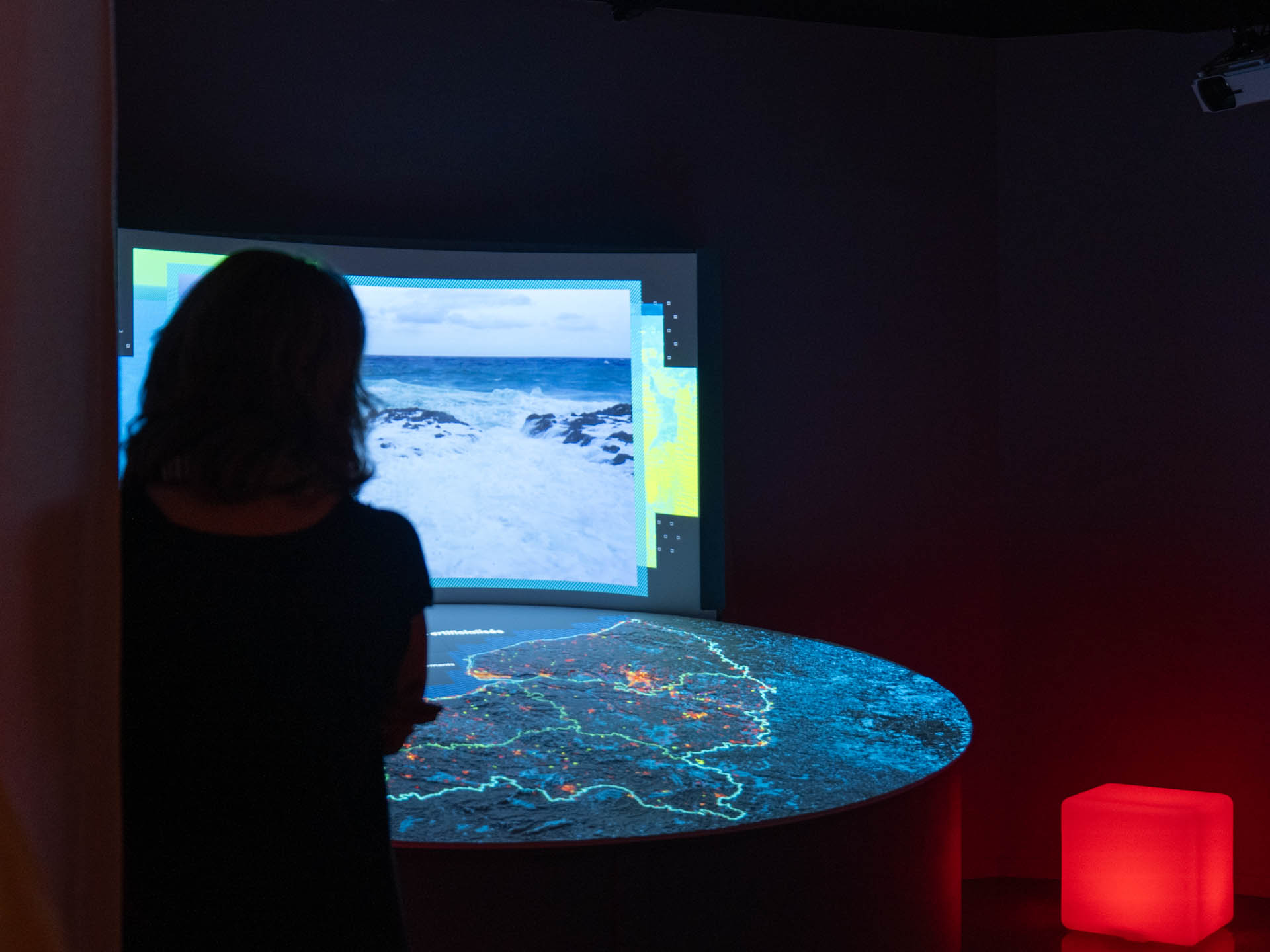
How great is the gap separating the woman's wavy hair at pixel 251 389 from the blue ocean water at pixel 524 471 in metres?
2.68

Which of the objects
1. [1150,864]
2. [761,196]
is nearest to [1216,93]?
[761,196]

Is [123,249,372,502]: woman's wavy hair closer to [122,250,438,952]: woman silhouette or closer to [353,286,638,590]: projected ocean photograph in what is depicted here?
[122,250,438,952]: woman silhouette

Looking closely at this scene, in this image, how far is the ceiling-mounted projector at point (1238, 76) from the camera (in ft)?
11.2

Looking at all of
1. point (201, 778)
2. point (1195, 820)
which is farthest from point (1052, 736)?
point (201, 778)

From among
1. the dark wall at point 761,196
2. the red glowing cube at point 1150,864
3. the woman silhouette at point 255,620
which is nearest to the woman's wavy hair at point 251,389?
the woman silhouette at point 255,620

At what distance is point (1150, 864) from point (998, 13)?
2.83 meters

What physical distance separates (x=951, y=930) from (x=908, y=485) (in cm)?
221

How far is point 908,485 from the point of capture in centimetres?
416

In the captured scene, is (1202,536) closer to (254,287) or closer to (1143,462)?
(1143,462)

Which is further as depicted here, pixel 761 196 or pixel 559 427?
pixel 761 196

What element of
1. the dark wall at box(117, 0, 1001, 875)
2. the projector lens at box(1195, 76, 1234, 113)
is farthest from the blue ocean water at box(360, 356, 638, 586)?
the projector lens at box(1195, 76, 1234, 113)

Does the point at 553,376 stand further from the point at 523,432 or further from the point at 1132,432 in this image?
the point at 1132,432

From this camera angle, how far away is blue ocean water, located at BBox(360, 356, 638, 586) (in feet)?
12.2

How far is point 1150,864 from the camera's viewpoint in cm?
344
